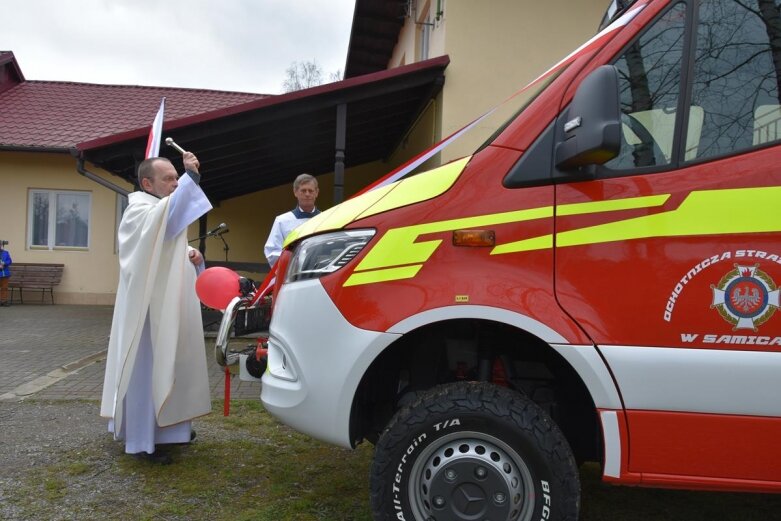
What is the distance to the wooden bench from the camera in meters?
13.6

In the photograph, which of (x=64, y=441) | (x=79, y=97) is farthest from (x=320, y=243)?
(x=79, y=97)

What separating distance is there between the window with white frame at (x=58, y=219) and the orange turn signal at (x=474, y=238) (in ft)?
46.7

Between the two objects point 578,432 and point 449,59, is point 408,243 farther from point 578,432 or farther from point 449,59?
point 449,59

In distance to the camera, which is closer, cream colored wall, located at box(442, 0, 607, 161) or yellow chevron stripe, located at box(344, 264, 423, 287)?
yellow chevron stripe, located at box(344, 264, 423, 287)

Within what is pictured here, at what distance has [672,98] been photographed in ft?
7.41

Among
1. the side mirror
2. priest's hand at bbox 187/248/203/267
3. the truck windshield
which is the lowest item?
priest's hand at bbox 187/248/203/267

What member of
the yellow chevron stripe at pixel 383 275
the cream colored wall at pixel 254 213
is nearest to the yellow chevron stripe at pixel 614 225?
the yellow chevron stripe at pixel 383 275

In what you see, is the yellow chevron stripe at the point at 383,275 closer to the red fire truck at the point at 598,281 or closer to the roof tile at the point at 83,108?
the red fire truck at the point at 598,281

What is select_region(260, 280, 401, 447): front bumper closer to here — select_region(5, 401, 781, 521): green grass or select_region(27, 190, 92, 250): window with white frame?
A: select_region(5, 401, 781, 521): green grass

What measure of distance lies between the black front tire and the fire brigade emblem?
2.48ft

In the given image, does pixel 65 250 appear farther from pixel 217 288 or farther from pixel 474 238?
pixel 474 238

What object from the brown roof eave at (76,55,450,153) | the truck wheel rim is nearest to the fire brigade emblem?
the truck wheel rim

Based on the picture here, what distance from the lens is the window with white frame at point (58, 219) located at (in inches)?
560

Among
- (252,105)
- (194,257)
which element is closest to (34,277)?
(252,105)
